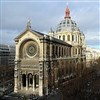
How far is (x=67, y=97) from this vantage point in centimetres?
4069

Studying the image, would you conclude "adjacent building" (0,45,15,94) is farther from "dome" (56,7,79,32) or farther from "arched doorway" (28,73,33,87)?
"dome" (56,7,79,32)

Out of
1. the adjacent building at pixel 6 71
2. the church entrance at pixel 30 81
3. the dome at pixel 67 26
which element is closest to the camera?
the church entrance at pixel 30 81

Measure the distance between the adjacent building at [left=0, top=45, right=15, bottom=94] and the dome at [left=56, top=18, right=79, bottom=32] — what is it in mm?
22292

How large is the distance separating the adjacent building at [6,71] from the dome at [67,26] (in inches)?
878

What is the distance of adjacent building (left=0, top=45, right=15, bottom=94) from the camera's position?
198 ft

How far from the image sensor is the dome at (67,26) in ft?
278

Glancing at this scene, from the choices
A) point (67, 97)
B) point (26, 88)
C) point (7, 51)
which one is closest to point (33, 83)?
point (26, 88)

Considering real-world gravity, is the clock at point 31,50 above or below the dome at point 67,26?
below

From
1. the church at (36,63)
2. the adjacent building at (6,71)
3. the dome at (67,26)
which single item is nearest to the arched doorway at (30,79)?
the church at (36,63)

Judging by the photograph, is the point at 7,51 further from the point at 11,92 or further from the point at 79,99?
the point at 79,99

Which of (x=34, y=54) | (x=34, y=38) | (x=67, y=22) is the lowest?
(x=34, y=54)

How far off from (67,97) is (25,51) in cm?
1974

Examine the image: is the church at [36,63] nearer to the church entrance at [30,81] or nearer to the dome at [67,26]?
the church entrance at [30,81]

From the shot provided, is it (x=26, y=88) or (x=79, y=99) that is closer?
(x=79, y=99)
